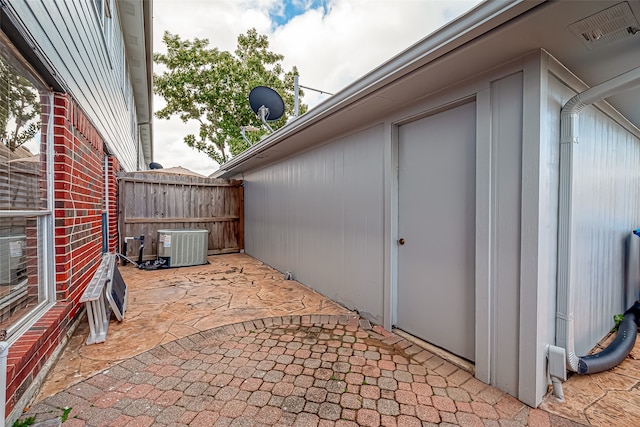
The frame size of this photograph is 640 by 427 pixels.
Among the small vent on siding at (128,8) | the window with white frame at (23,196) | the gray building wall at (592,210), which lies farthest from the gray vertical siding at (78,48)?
the gray building wall at (592,210)

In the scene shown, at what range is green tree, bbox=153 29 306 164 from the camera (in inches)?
508

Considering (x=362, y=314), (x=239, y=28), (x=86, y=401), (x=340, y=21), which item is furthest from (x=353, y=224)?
(x=239, y=28)

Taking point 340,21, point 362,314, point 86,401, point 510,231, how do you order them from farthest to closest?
point 340,21, point 362,314, point 510,231, point 86,401

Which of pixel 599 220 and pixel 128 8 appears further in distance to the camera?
pixel 128 8

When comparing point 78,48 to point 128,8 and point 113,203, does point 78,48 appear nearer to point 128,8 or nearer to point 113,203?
point 113,203

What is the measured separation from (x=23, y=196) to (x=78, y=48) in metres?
1.83

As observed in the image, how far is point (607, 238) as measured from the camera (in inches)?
109

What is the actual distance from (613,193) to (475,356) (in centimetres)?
233

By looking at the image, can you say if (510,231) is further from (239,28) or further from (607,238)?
(239,28)

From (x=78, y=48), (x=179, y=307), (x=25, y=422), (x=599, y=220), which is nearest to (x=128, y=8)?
(x=78, y=48)

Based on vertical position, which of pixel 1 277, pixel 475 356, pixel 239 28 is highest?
pixel 239 28

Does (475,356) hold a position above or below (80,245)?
below

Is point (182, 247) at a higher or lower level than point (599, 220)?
lower

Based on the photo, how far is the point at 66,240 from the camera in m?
2.34
